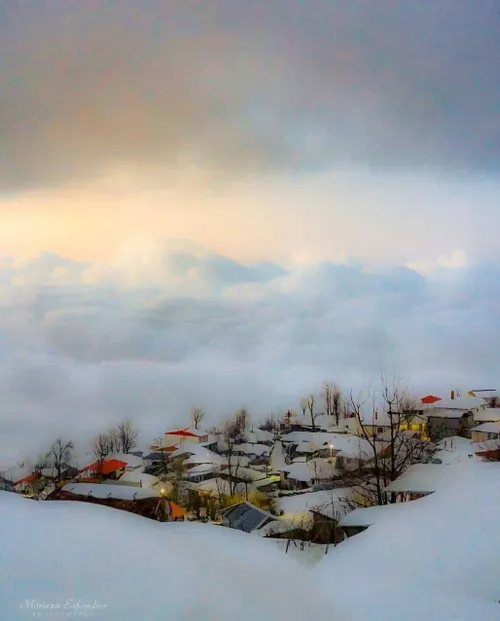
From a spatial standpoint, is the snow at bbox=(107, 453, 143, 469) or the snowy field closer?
the snowy field

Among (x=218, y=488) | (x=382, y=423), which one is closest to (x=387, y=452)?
(x=382, y=423)

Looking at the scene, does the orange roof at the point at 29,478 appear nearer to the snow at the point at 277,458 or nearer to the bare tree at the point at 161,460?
the bare tree at the point at 161,460

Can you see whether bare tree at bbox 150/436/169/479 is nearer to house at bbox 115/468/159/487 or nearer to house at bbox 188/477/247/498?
house at bbox 115/468/159/487

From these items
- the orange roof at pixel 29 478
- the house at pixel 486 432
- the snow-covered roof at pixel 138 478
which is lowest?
the snow-covered roof at pixel 138 478

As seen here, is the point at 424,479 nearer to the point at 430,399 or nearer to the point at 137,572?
the point at 137,572

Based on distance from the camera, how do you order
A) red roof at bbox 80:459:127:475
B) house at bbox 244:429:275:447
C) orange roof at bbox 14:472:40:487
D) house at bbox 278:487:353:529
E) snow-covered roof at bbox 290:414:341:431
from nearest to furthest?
house at bbox 278:487:353:529 < orange roof at bbox 14:472:40:487 < red roof at bbox 80:459:127:475 < house at bbox 244:429:275:447 < snow-covered roof at bbox 290:414:341:431

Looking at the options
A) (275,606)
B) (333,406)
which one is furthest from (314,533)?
(333,406)

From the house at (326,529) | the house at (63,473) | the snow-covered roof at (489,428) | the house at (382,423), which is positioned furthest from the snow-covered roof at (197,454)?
the snow-covered roof at (489,428)

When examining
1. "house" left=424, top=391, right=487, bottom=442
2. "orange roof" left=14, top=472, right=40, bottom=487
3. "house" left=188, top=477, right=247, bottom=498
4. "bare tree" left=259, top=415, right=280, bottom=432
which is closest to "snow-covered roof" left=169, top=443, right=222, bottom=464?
"house" left=188, top=477, right=247, bottom=498
